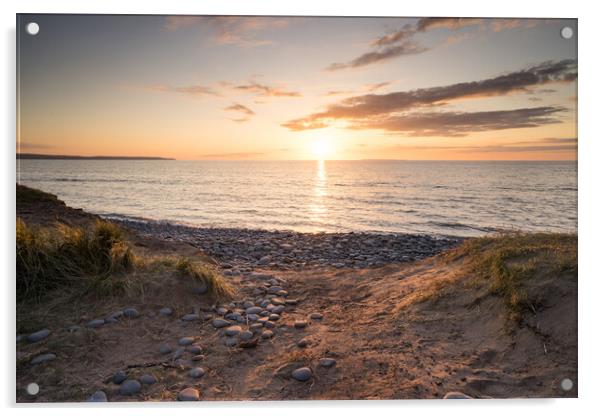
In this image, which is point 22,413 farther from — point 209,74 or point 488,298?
point 488,298

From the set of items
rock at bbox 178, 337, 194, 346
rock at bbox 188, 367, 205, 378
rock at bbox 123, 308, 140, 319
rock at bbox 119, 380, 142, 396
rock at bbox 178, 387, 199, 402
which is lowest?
rock at bbox 178, 387, 199, 402

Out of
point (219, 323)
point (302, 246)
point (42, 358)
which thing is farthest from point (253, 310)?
point (302, 246)

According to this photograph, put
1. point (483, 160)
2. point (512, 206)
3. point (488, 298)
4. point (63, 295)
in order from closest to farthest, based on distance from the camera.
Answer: point (488, 298) < point (63, 295) < point (483, 160) < point (512, 206)

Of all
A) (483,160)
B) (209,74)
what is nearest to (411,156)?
(483,160)

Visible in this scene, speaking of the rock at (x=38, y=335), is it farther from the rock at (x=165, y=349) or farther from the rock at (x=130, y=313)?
the rock at (x=165, y=349)

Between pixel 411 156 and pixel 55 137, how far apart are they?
444 centimetres

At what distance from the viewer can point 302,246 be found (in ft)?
28.6

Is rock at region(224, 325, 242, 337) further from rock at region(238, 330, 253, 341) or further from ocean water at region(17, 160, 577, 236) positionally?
ocean water at region(17, 160, 577, 236)

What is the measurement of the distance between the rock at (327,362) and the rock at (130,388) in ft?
4.71

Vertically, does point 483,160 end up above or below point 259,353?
above

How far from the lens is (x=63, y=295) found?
4.08 meters

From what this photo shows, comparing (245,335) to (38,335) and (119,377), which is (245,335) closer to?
(119,377)

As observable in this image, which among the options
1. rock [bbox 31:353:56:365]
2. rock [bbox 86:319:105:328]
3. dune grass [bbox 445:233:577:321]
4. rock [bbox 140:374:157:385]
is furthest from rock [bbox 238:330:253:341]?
dune grass [bbox 445:233:577:321]

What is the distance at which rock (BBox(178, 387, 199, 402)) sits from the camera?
2949mm
